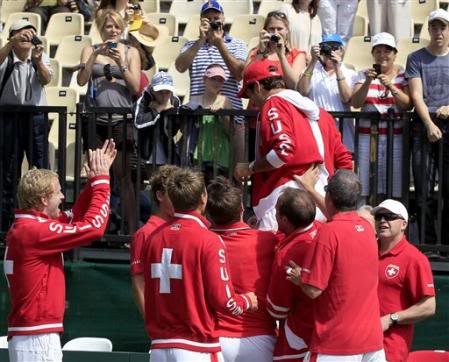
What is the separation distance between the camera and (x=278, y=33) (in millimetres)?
9945

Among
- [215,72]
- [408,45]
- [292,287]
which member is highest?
[408,45]

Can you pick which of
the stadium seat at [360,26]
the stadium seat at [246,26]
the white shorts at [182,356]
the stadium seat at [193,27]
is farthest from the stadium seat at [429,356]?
the stadium seat at [193,27]

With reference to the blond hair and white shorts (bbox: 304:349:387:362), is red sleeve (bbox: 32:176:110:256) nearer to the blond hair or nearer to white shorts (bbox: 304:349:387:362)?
the blond hair

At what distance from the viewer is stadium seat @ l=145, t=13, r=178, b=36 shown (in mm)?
14289

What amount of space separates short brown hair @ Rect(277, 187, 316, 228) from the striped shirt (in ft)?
10.7

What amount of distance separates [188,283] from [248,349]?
0.67 m

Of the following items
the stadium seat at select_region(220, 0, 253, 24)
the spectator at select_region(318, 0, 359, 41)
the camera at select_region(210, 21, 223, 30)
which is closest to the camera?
the camera at select_region(210, 21, 223, 30)

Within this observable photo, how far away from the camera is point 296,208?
7.13 m

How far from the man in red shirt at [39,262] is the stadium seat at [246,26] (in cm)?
694

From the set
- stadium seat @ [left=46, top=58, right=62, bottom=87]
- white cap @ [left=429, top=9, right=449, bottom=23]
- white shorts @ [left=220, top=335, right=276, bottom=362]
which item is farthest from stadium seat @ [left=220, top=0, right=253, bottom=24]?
white shorts @ [left=220, top=335, right=276, bottom=362]

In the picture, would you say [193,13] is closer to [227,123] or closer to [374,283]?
[227,123]

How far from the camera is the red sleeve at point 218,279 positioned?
6.64 meters

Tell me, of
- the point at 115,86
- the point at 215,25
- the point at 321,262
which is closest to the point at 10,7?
the point at 115,86

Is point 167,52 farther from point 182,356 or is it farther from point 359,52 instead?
point 182,356
